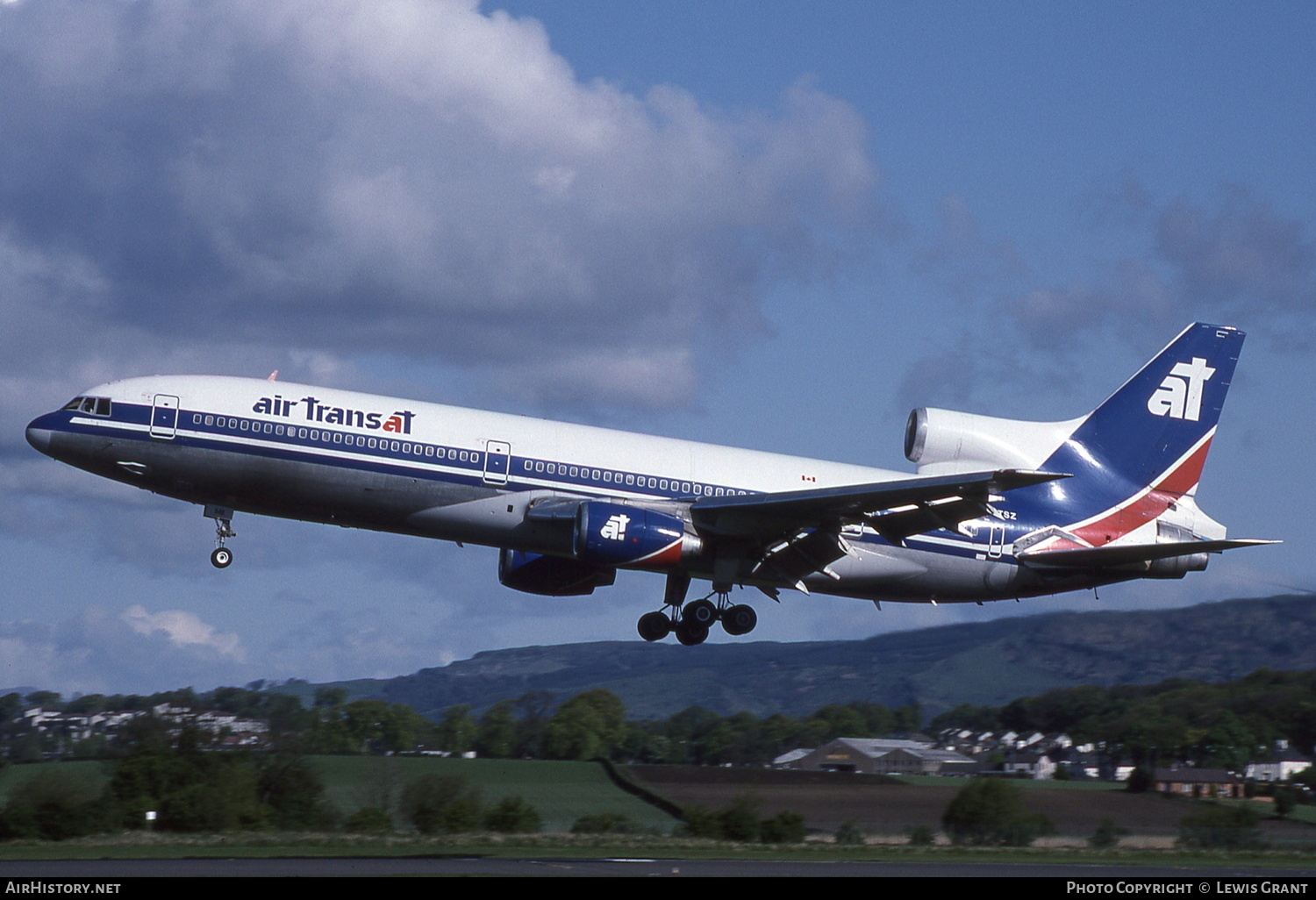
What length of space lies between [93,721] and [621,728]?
2190cm

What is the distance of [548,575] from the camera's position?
134 feet

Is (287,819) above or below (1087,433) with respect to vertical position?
below

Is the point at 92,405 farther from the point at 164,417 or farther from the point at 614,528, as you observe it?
the point at 614,528

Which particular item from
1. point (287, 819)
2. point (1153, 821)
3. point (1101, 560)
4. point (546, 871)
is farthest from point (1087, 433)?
point (287, 819)

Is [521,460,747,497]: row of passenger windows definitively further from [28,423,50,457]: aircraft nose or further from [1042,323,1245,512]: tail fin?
[28,423,50,457]: aircraft nose

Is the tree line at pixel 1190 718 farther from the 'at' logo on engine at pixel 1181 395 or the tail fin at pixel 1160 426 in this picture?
the 'at' logo on engine at pixel 1181 395

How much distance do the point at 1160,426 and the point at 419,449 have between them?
2070cm

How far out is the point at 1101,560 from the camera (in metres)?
39.0

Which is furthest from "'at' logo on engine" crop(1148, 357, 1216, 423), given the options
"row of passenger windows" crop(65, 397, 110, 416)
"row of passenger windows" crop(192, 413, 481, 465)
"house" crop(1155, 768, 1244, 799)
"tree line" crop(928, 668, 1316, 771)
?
"row of passenger windows" crop(65, 397, 110, 416)

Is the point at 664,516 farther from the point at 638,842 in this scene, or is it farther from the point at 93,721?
the point at 93,721

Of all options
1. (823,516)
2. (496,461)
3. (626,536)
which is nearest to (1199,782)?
(823,516)

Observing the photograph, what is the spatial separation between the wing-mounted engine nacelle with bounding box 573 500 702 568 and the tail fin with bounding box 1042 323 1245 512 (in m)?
11.6

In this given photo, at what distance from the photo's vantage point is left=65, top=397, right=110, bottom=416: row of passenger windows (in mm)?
34094

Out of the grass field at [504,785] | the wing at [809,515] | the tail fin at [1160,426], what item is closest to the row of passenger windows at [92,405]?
the wing at [809,515]
